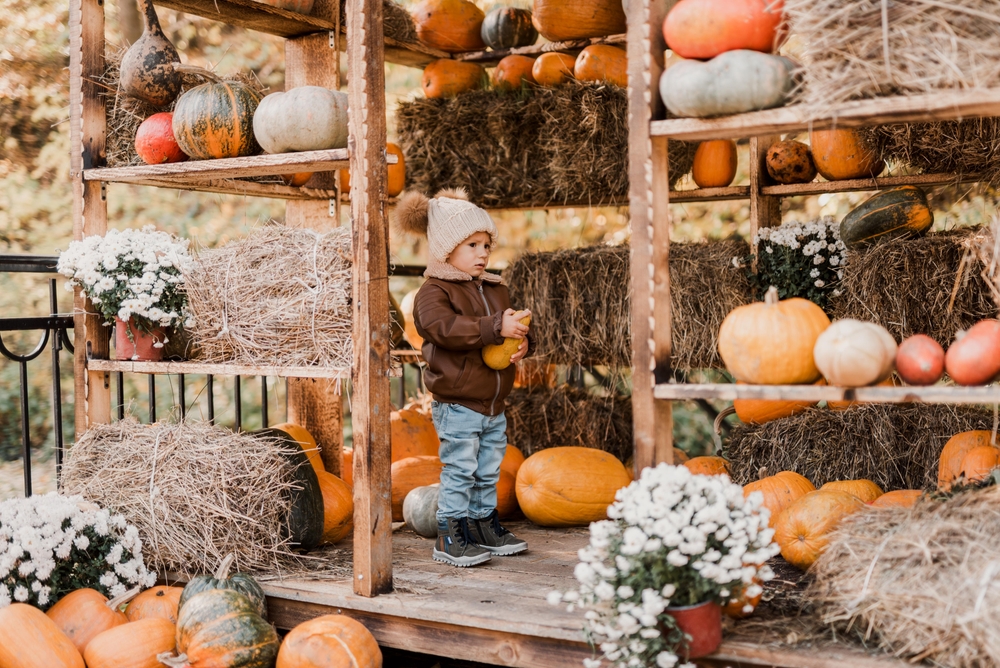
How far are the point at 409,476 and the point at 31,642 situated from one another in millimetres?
2539

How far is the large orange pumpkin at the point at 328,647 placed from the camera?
11.4 ft

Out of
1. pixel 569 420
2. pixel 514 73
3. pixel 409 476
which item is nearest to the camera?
pixel 409 476

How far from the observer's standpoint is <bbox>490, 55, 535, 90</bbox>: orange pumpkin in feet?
20.2

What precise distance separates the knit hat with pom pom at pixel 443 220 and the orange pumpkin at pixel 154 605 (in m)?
2.00

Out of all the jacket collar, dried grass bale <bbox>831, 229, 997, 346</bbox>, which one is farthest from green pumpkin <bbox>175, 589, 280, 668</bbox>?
dried grass bale <bbox>831, 229, 997, 346</bbox>

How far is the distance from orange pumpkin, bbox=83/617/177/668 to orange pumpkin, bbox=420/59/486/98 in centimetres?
407

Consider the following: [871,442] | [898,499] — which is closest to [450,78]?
[871,442]

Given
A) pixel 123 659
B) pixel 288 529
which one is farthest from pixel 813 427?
pixel 123 659

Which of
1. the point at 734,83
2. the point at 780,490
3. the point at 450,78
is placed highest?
the point at 450,78

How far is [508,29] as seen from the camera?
6.29 m

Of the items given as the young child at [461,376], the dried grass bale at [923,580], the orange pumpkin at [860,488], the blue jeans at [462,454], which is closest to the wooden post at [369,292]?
the young child at [461,376]

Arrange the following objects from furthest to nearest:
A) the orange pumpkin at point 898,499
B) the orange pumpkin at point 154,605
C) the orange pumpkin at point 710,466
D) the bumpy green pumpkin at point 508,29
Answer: the bumpy green pumpkin at point 508,29 < the orange pumpkin at point 710,466 < the orange pumpkin at point 154,605 < the orange pumpkin at point 898,499

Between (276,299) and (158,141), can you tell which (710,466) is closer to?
(276,299)

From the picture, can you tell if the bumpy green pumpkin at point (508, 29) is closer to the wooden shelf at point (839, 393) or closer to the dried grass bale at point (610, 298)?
the dried grass bale at point (610, 298)
